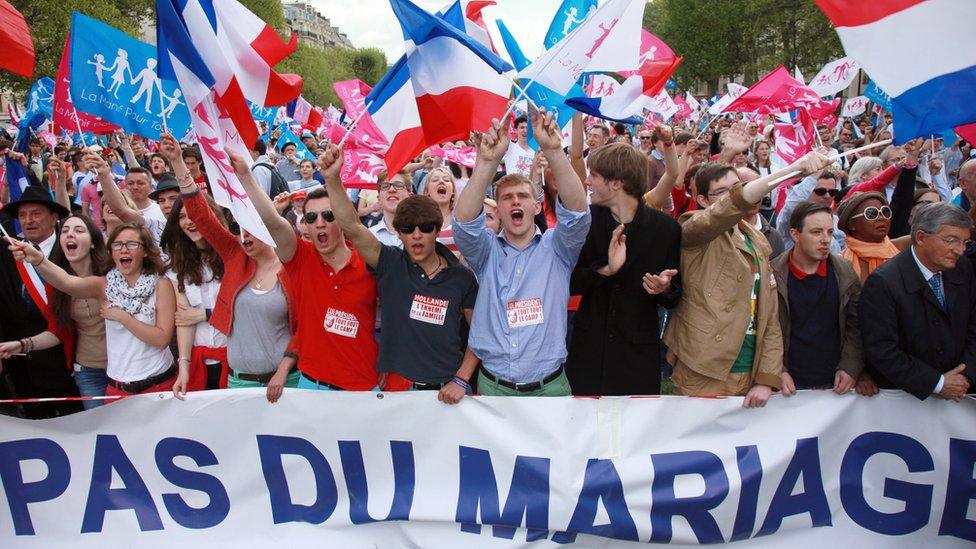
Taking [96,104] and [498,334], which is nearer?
[498,334]

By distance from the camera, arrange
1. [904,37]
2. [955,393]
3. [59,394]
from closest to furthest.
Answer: [904,37] → [955,393] → [59,394]

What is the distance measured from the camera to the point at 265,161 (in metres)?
8.76

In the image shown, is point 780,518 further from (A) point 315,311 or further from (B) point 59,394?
(B) point 59,394

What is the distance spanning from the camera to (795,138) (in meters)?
8.89

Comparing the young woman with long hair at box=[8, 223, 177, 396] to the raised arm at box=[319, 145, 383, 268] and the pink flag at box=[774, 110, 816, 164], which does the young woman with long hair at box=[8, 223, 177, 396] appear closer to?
the raised arm at box=[319, 145, 383, 268]

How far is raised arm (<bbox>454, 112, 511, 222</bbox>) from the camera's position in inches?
136

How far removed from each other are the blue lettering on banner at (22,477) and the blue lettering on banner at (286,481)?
1.06 metres

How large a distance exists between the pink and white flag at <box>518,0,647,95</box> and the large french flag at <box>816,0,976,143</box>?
3.22 feet

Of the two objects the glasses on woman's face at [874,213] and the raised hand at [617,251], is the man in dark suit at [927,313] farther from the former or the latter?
the raised hand at [617,251]

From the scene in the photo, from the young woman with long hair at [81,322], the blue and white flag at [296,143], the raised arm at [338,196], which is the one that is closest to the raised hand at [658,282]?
the raised arm at [338,196]

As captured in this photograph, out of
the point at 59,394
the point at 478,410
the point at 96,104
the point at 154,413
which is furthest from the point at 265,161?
the point at 478,410

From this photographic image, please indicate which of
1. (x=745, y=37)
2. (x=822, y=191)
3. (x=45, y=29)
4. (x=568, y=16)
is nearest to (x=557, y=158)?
(x=568, y=16)

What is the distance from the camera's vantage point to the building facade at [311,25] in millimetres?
158425

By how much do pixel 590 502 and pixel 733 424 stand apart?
2.78ft
